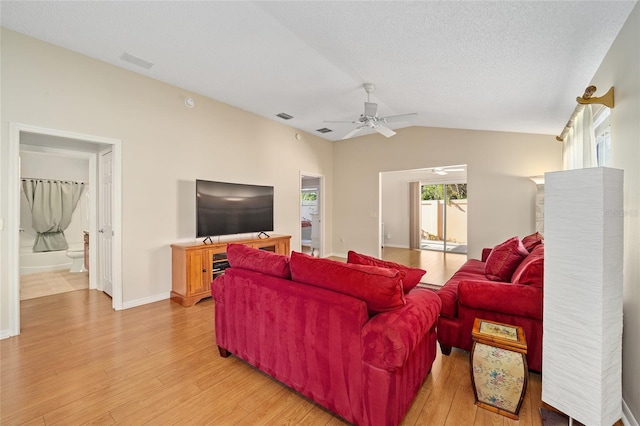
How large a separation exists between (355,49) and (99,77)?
300cm

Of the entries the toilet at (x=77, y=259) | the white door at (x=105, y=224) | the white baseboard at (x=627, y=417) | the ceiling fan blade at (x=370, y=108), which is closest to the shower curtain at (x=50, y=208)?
the toilet at (x=77, y=259)

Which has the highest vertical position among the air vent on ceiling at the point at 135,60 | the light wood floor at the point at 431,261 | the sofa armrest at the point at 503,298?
the air vent on ceiling at the point at 135,60

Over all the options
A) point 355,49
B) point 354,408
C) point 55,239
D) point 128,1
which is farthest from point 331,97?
point 55,239

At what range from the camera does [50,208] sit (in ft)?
19.0

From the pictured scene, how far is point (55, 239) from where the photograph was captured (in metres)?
5.84

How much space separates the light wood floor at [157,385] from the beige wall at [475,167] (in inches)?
128

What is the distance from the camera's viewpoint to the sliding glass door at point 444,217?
7.57 m

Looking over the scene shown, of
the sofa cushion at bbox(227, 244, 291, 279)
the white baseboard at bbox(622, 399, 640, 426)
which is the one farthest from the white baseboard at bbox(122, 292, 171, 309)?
the white baseboard at bbox(622, 399, 640, 426)

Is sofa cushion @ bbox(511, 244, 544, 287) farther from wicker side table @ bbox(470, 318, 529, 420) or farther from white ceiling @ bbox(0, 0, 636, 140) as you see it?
white ceiling @ bbox(0, 0, 636, 140)

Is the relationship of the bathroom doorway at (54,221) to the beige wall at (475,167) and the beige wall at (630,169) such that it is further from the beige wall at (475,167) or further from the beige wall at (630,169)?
the beige wall at (630,169)

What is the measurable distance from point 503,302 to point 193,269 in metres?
3.42

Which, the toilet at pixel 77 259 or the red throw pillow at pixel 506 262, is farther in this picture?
the toilet at pixel 77 259

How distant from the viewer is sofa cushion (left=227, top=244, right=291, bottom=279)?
1.94m

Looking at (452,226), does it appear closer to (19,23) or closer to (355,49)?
(355,49)
